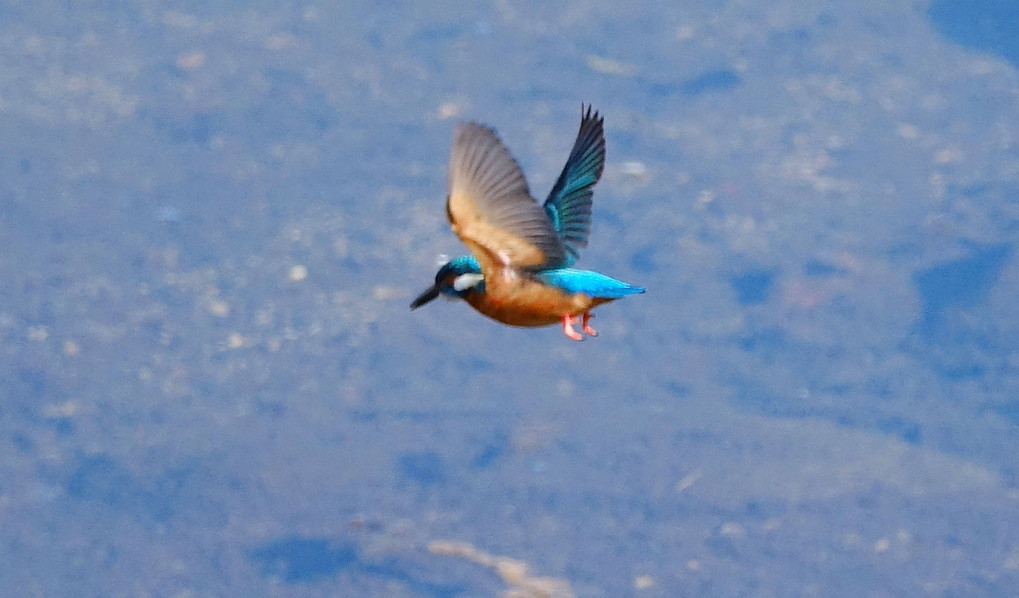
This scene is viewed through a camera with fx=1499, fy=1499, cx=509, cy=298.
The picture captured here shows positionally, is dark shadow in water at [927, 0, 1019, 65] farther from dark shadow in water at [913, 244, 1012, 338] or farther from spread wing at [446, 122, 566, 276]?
spread wing at [446, 122, 566, 276]

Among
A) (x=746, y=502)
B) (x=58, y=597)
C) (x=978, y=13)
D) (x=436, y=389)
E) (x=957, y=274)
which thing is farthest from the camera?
(x=978, y=13)

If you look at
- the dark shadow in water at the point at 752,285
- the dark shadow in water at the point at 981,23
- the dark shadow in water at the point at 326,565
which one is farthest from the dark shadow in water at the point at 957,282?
the dark shadow in water at the point at 326,565

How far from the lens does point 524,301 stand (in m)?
2.62

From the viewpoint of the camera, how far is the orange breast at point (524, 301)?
2.58 metres

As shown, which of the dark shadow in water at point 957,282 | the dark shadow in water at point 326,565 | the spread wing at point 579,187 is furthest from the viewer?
the dark shadow in water at point 957,282

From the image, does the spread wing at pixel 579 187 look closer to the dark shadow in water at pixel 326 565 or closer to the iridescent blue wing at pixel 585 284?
the iridescent blue wing at pixel 585 284

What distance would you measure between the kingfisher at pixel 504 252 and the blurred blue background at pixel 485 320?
2041 millimetres

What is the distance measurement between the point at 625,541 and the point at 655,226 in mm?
1504

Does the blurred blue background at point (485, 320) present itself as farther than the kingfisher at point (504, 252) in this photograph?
Yes

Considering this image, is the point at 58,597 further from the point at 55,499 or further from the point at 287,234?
the point at 287,234

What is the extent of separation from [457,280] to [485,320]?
2.88 metres

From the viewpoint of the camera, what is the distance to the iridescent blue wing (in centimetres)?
271

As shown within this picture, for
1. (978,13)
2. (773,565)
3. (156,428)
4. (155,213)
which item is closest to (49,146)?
(155,213)

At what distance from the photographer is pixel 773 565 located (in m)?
4.66
